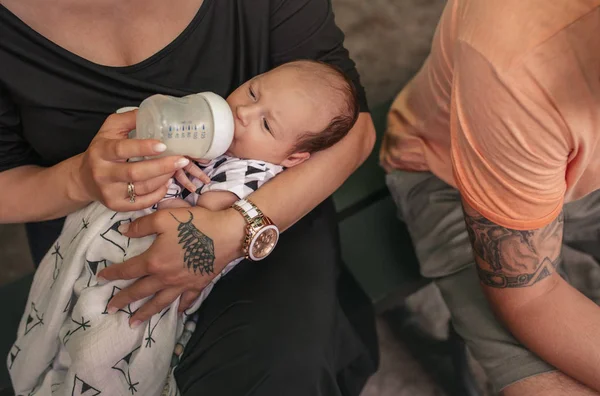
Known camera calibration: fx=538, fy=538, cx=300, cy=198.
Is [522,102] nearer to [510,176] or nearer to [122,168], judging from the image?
[510,176]

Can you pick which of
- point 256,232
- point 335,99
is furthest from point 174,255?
point 335,99

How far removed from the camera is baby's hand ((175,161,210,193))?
93 centimetres

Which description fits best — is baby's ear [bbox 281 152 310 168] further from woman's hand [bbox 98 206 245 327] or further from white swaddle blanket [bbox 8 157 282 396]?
woman's hand [bbox 98 206 245 327]

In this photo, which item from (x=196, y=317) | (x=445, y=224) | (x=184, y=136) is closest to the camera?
(x=184, y=136)

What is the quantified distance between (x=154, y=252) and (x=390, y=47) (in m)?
1.49

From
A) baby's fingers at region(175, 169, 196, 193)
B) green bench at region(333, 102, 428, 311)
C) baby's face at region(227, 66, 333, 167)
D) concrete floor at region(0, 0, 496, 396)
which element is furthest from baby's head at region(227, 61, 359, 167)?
concrete floor at region(0, 0, 496, 396)

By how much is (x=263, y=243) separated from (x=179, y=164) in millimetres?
212

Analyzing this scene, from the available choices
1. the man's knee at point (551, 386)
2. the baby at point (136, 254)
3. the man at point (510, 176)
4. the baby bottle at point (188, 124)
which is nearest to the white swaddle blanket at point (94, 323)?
the baby at point (136, 254)

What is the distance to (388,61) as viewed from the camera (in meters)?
2.04

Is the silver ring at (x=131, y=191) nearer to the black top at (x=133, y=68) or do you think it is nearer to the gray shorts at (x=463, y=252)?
the black top at (x=133, y=68)

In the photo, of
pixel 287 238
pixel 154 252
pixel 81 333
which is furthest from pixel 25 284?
pixel 287 238

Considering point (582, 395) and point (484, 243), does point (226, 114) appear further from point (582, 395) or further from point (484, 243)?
point (582, 395)

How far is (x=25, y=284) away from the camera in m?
1.22

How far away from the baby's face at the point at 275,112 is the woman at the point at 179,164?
63 mm
